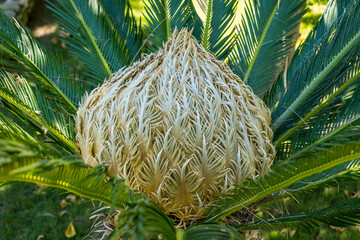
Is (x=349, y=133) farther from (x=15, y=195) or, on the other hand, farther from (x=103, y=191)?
(x=15, y=195)

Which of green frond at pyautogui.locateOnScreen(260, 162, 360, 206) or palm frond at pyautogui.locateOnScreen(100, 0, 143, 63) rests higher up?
palm frond at pyautogui.locateOnScreen(100, 0, 143, 63)

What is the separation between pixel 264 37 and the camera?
8.13 ft

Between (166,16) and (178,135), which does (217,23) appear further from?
(178,135)

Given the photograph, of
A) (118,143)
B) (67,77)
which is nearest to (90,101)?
(118,143)

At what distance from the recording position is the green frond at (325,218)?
1.47 meters

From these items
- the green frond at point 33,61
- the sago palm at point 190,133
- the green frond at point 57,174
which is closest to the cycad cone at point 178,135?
the sago palm at point 190,133

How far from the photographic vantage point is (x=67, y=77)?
2.39 m

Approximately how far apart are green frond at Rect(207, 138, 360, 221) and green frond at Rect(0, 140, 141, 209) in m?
0.41

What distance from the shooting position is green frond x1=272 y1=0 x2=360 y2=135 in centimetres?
195

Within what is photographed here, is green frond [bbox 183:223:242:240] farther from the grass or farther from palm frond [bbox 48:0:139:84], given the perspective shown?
the grass

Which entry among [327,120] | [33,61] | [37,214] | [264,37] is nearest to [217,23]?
[264,37]

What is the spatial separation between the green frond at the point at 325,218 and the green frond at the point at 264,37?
112 cm

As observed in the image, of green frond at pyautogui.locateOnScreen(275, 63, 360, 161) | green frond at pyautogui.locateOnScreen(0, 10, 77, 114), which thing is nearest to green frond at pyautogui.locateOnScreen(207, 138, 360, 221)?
green frond at pyautogui.locateOnScreen(275, 63, 360, 161)

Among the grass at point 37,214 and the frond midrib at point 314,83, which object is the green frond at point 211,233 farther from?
the grass at point 37,214
